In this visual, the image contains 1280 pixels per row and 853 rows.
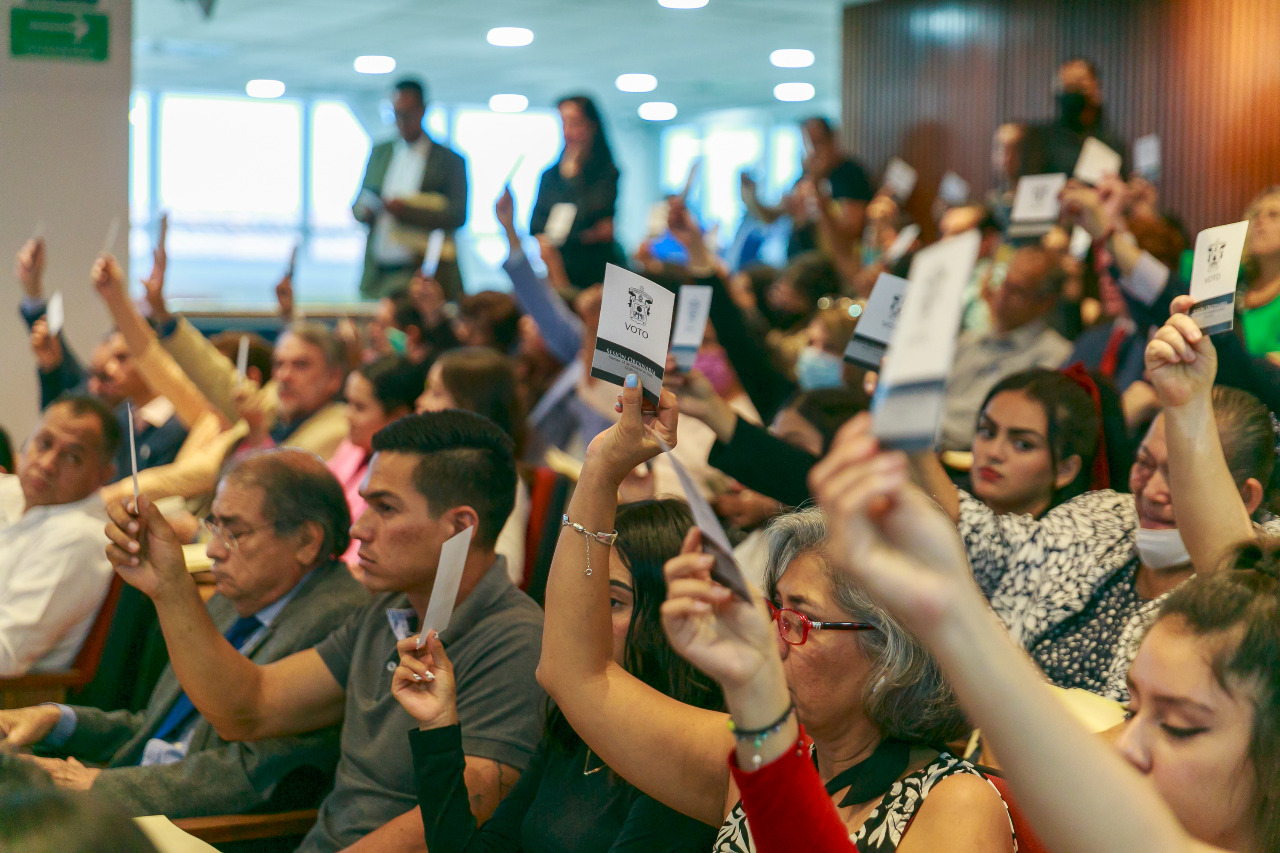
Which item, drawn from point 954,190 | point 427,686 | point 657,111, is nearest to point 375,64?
point 657,111

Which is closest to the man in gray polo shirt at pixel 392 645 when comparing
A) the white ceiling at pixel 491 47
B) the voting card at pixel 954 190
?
the voting card at pixel 954 190

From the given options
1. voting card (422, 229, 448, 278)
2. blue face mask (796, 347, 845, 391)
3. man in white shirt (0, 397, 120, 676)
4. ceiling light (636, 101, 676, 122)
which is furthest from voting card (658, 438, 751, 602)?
ceiling light (636, 101, 676, 122)

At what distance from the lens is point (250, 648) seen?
94.7 inches

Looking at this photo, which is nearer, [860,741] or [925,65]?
[860,741]

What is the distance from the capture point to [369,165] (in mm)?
6820

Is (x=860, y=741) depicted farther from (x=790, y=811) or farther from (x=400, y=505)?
(x=400, y=505)

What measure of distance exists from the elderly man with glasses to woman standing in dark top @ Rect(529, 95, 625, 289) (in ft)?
12.0

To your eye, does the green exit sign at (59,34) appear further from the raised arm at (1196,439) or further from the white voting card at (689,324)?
the raised arm at (1196,439)

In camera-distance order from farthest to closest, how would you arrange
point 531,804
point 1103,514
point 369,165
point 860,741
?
point 369,165 < point 1103,514 < point 531,804 < point 860,741

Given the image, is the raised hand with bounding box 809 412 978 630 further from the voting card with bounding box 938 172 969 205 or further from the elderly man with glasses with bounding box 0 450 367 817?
the voting card with bounding box 938 172 969 205

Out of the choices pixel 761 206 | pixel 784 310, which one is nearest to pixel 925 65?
pixel 761 206

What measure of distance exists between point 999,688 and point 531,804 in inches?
42.9

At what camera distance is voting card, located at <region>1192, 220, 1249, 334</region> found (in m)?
1.92

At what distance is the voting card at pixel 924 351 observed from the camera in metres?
0.75
